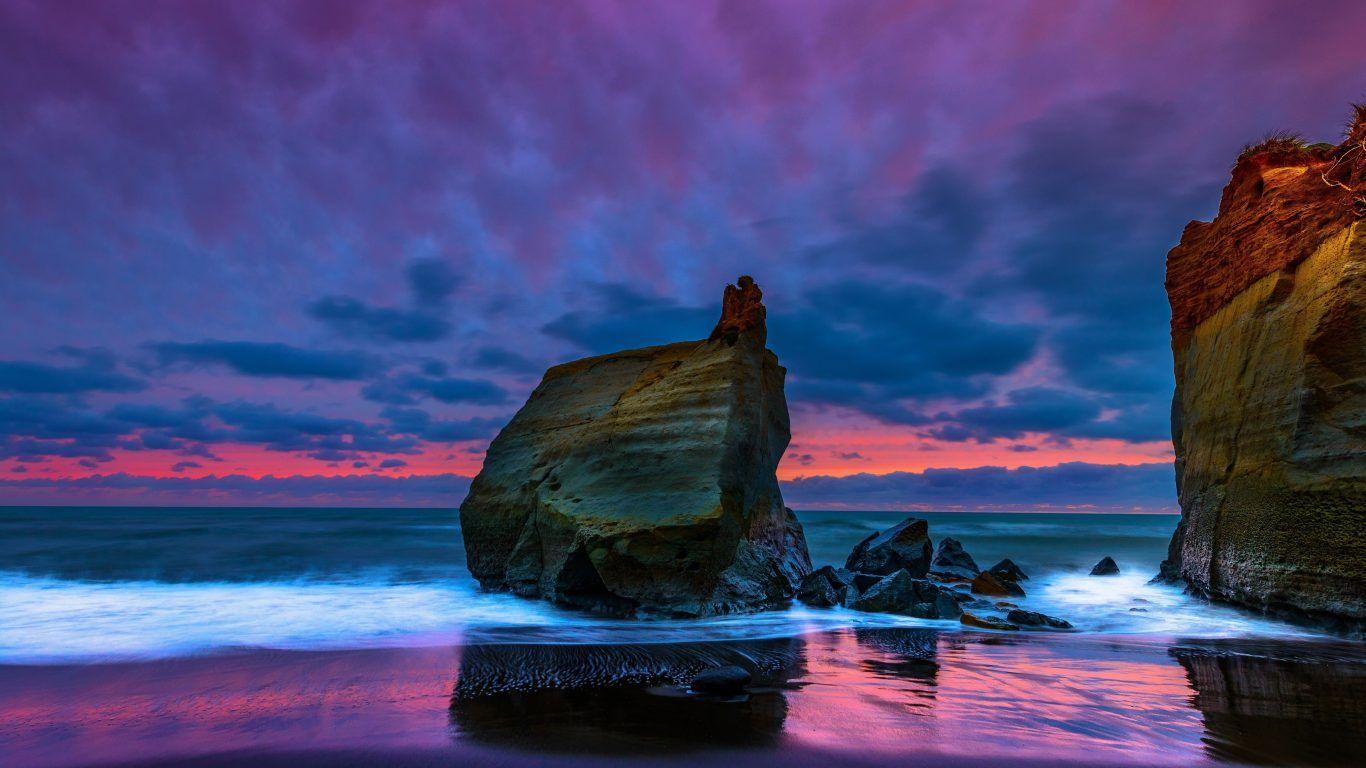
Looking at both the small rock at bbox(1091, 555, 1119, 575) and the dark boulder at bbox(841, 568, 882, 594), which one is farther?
the small rock at bbox(1091, 555, 1119, 575)

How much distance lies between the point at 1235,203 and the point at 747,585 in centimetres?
1278

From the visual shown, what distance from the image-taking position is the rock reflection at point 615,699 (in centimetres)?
516

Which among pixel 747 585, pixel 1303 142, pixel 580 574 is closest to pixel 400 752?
pixel 580 574

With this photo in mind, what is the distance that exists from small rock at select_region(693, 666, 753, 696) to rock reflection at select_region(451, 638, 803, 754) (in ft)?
0.55

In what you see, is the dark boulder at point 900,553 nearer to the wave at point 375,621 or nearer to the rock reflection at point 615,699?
the wave at point 375,621

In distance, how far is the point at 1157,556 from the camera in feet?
105

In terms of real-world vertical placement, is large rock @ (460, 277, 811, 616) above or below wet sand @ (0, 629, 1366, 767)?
above

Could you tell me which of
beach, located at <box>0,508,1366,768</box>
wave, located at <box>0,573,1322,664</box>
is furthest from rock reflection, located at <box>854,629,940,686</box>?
wave, located at <box>0,573,1322,664</box>

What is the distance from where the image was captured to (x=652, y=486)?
41.4 feet

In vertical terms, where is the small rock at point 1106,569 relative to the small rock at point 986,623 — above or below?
above

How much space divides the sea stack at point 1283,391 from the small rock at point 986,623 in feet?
12.7

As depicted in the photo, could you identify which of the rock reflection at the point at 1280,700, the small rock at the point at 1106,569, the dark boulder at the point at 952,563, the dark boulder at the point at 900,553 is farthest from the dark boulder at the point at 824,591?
the small rock at the point at 1106,569

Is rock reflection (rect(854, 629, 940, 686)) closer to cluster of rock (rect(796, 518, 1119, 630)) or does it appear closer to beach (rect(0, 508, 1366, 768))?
beach (rect(0, 508, 1366, 768))

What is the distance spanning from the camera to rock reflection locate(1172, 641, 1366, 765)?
16.2 ft
